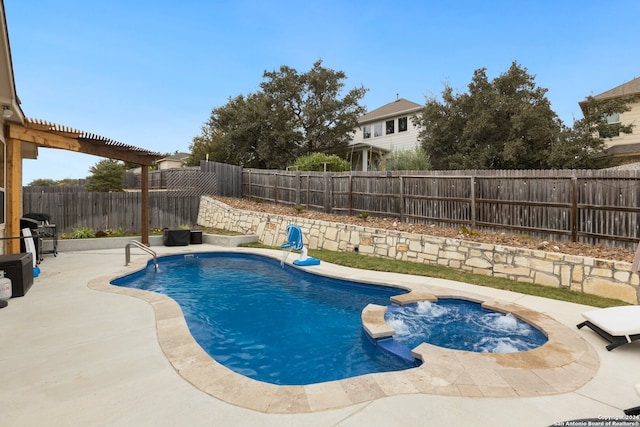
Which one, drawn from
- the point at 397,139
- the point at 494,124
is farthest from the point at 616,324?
the point at 397,139

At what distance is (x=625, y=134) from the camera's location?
57.2 feet

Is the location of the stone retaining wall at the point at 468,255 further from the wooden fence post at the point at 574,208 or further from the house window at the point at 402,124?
the house window at the point at 402,124

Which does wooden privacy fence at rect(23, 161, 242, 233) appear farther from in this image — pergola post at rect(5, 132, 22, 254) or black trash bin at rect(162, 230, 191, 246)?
pergola post at rect(5, 132, 22, 254)

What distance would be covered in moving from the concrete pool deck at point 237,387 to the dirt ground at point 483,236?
3.14 metres

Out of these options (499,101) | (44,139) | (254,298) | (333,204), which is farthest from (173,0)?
(499,101)

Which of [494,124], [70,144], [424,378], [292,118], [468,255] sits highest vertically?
[292,118]

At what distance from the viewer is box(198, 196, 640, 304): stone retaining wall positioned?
20.3 feet

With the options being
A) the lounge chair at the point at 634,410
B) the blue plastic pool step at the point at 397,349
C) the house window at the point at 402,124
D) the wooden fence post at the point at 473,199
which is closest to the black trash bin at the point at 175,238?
the wooden fence post at the point at 473,199

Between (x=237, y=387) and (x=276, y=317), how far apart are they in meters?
2.80

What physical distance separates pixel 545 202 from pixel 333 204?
22.1 feet

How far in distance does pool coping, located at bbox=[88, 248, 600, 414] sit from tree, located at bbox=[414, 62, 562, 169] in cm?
1519

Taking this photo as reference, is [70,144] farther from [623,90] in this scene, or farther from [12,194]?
[623,90]

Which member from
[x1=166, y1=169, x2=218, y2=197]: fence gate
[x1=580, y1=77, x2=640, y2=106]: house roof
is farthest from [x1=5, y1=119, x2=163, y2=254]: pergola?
[x1=580, y1=77, x2=640, y2=106]: house roof

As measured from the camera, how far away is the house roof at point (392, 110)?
949 inches
